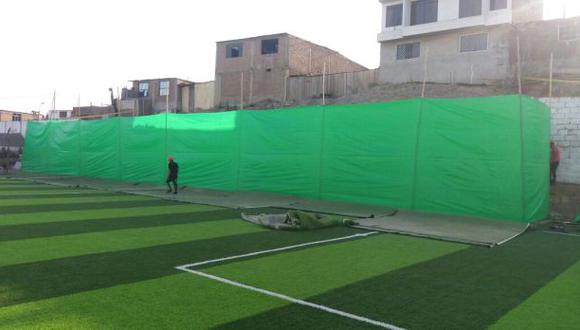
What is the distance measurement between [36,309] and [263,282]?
2216 mm

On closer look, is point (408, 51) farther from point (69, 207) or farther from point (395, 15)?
point (69, 207)

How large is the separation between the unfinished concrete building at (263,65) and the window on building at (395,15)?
27.4 feet

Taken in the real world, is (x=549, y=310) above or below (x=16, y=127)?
below

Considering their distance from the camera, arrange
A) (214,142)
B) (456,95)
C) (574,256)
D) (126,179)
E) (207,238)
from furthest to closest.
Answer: (456,95) → (126,179) → (214,142) → (207,238) → (574,256)

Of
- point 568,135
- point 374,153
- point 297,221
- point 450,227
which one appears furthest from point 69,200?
point 568,135

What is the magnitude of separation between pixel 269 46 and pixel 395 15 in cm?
1134

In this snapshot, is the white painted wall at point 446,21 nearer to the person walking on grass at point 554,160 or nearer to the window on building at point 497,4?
the window on building at point 497,4

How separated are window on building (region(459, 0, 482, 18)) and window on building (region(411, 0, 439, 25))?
1.79 meters

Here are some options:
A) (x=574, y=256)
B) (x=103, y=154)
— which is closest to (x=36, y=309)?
(x=574, y=256)

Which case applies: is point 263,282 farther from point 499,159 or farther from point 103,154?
point 103,154

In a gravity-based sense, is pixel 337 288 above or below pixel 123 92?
below

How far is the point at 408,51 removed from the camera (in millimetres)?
33094

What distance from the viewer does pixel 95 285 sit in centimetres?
473

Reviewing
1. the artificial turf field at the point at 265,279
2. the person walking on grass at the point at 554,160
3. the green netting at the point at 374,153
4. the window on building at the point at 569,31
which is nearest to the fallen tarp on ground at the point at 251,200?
the green netting at the point at 374,153
